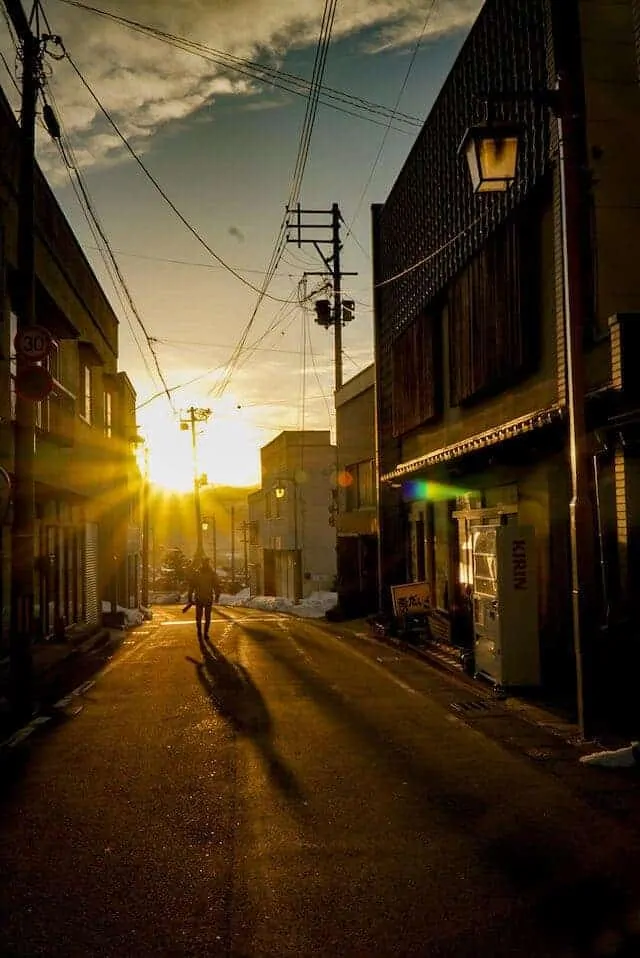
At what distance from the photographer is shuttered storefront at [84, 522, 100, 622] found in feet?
81.7

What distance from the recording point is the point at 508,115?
13125 millimetres

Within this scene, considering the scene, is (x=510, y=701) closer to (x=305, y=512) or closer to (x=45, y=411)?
(x=45, y=411)

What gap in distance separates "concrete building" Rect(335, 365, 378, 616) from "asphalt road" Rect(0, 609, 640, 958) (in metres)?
16.6

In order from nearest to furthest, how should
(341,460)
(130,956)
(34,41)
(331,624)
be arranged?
1. (130,956)
2. (34,41)
3. (331,624)
4. (341,460)

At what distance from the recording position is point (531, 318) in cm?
1231

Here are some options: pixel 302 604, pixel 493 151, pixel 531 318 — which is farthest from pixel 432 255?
pixel 302 604

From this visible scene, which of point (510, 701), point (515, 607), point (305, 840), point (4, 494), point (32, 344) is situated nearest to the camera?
point (305, 840)

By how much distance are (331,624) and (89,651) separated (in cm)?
901

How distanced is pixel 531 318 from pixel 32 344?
7.06 metres

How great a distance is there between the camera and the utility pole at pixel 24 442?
10734 mm

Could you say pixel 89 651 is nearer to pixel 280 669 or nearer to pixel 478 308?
pixel 280 669

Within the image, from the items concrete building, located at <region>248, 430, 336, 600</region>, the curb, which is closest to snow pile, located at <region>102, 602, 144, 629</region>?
concrete building, located at <region>248, 430, 336, 600</region>

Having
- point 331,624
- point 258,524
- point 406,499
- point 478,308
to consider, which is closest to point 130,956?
point 478,308

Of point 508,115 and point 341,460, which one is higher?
point 508,115
